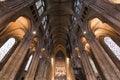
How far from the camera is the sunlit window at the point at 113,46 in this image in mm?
14247

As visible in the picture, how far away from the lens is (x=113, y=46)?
15.1m

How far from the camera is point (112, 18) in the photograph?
9.23 metres

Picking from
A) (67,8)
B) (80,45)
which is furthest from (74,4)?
(80,45)

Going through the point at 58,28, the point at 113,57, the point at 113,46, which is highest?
the point at 58,28

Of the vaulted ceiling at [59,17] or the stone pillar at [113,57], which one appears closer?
the stone pillar at [113,57]

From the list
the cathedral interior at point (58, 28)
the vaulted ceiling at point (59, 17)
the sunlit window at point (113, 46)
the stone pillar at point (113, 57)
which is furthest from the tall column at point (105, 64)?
the vaulted ceiling at point (59, 17)

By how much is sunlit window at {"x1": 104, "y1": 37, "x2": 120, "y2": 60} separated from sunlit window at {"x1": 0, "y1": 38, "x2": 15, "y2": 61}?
11.8m

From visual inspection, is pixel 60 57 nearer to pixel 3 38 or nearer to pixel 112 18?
pixel 3 38

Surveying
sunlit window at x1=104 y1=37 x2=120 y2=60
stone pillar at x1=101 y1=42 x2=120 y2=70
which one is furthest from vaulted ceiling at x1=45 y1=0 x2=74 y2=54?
stone pillar at x1=101 y1=42 x2=120 y2=70

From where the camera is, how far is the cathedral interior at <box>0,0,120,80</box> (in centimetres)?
985

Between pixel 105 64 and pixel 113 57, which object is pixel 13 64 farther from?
pixel 113 57

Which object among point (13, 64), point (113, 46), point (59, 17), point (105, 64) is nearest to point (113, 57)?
point (113, 46)

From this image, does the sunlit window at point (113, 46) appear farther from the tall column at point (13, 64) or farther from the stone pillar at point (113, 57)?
the tall column at point (13, 64)

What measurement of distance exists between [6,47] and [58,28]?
1361 cm
